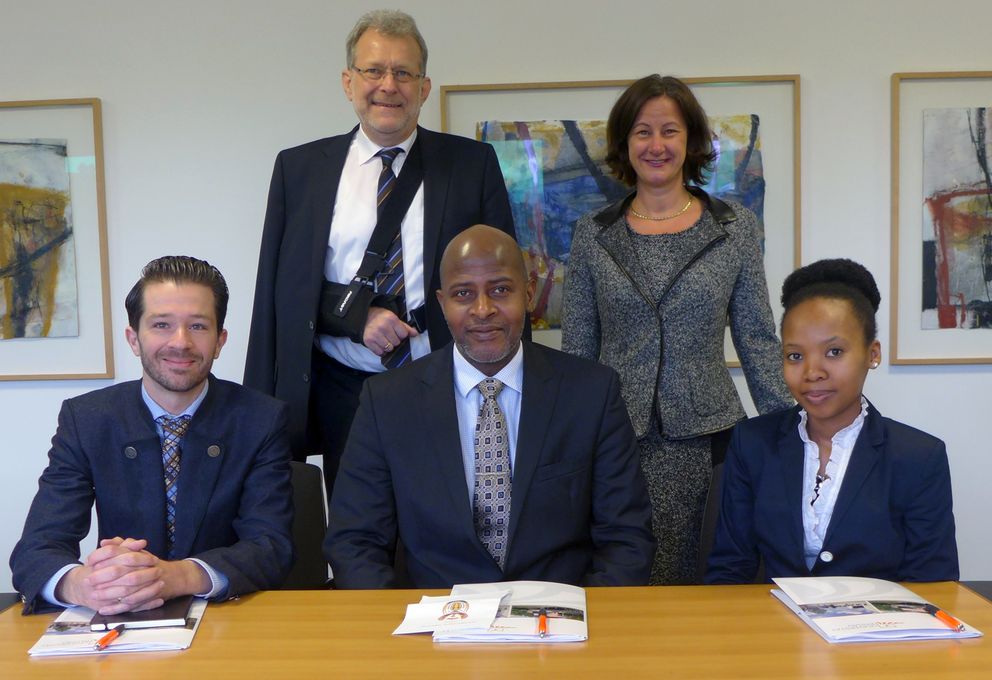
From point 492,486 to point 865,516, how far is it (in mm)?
795

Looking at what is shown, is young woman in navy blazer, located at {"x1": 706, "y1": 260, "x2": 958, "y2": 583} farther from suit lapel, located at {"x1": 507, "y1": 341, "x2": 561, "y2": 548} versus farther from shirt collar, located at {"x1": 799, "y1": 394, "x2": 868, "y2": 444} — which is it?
suit lapel, located at {"x1": 507, "y1": 341, "x2": 561, "y2": 548}

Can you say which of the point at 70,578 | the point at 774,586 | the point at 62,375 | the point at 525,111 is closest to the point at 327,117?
the point at 525,111

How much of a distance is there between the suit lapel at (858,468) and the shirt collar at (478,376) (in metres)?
0.73

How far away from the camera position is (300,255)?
2.71 meters

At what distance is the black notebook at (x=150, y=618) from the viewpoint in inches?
64.3

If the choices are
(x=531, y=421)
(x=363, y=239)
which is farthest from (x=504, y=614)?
(x=363, y=239)

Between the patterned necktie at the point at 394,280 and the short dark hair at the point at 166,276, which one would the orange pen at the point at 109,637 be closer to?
the short dark hair at the point at 166,276

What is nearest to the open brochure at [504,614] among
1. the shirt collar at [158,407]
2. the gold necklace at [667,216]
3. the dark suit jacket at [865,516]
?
the dark suit jacket at [865,516]

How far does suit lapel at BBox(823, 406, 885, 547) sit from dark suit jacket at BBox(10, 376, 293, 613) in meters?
1.17

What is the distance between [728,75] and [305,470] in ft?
6.56

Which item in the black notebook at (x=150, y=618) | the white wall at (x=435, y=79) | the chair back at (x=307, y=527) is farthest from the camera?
the white wall at (x=435, y=79)

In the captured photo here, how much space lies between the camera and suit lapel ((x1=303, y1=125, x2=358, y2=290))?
2.67 meters

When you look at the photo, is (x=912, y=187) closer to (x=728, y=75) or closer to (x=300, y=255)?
(x=728, y=75)

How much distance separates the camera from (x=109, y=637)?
157 cm
